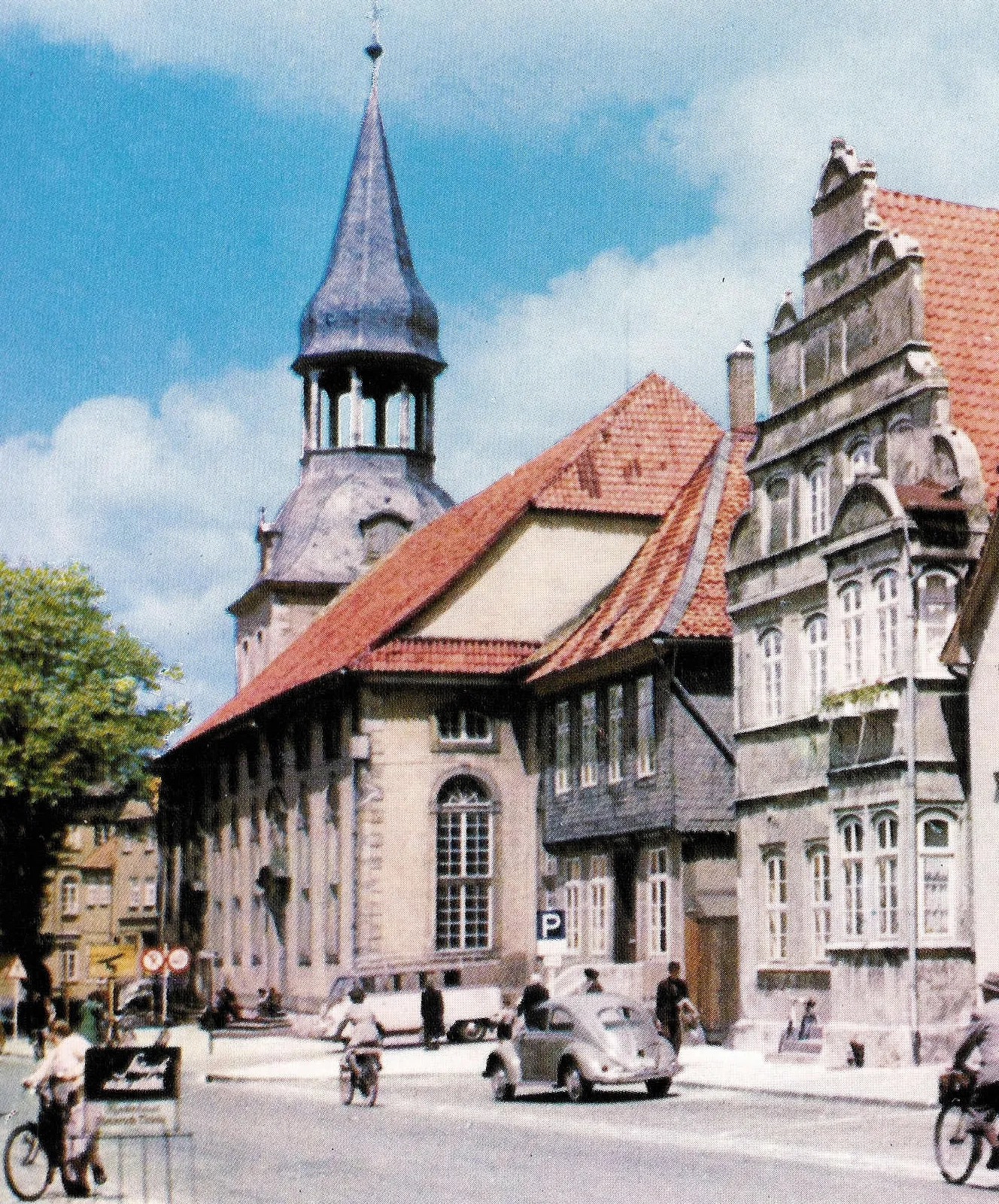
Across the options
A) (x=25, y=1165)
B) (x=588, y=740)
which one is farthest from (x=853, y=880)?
(x=25, y=1165)

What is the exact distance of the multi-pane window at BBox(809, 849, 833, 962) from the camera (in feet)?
112

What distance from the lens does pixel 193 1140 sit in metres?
23.0

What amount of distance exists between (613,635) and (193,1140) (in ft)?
70.4

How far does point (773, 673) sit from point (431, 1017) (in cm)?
956

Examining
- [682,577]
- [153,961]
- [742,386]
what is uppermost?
[742,386]

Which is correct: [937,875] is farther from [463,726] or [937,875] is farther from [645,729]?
[463,726]

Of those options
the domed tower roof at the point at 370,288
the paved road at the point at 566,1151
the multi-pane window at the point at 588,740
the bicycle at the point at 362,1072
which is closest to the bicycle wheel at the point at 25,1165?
the paved road at the point at 566,1151

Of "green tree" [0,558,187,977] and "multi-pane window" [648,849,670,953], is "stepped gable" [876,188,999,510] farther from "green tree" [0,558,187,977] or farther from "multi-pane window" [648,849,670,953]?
"green tree" [0,558,187,977]

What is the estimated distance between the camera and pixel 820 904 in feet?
112

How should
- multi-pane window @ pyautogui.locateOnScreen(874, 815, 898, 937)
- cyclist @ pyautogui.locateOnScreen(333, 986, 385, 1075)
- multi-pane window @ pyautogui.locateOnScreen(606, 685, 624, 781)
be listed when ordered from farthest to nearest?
multi-pane window @ pyautogui.locateOnScreen(606, 685, 624, 781)
multi-pane window @ pyautogui.locateOnScreen(874, 815, 898, 937)
cyclist @ pyautogui.locateOnScreen(333, 986, 385, 1075)

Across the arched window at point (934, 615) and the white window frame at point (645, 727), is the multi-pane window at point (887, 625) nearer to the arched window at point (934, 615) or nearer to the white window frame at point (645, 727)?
the arched window at point (934, 615)

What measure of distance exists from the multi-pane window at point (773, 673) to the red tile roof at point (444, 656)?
12.0 metres

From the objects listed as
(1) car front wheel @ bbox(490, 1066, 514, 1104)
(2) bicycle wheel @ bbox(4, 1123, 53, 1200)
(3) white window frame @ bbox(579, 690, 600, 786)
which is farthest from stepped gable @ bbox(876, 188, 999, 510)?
(2) bicycle wheel @ bbox(4, 1123, 53, 1200)

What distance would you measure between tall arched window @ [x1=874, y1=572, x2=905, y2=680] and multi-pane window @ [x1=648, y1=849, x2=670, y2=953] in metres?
8.71
